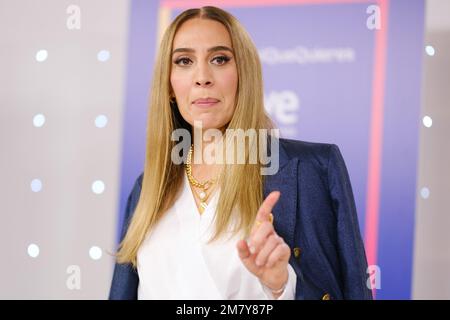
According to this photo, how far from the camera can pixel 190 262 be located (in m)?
1.77

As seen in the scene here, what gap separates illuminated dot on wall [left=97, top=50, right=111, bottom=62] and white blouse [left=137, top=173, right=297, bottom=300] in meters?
0.51

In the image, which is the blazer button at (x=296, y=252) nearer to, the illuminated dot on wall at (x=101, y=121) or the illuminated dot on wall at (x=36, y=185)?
the illuminated dot on wall at (x=101, y=121)

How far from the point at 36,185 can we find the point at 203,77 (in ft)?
2.31

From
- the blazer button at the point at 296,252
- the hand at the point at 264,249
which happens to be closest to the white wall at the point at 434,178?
the blazer button at the point at 296,252

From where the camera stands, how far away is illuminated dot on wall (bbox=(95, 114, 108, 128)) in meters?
2.06

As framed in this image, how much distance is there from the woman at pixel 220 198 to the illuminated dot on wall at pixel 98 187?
167 millimetres

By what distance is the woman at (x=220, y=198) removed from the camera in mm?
1718

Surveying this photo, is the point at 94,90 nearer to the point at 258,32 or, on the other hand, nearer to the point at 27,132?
the point at 27,132

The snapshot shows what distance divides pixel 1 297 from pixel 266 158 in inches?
Result: 40.5

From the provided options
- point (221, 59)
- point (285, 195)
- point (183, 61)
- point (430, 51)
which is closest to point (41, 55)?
point (183, 61)

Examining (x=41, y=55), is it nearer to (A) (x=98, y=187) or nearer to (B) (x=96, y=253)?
(A) (x=98, y=187)

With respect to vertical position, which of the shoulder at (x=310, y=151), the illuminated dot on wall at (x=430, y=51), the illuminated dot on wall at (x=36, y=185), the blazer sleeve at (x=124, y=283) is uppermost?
the illuminated dot on wall at (x=430, y=51)

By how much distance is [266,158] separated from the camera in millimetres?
1803

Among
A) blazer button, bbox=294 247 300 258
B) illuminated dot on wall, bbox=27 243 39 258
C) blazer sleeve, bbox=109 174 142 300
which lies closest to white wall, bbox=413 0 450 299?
blazer button, bbox=294 247 300 258
